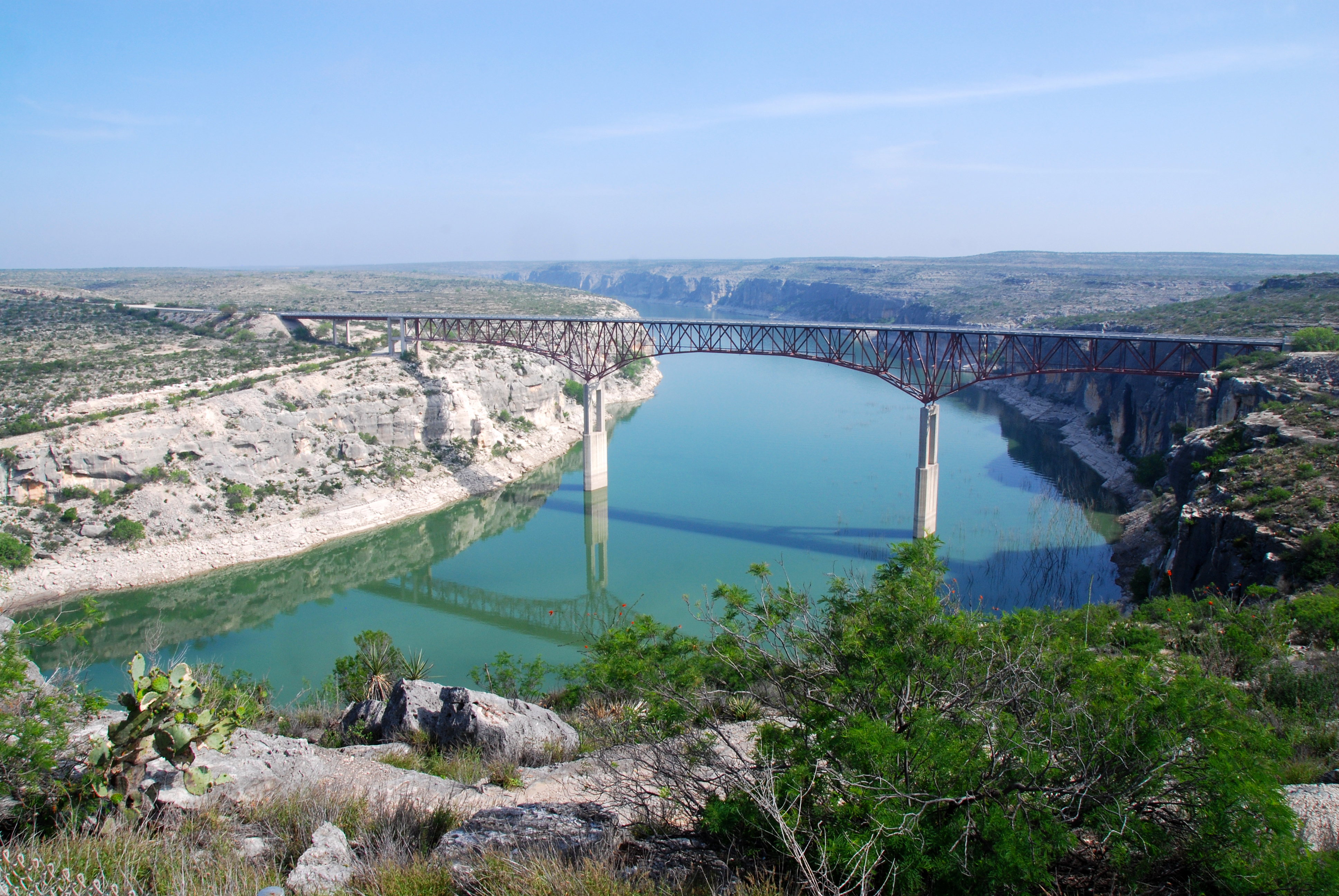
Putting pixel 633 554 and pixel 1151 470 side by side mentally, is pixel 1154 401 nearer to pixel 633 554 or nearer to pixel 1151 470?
pixel 1151 470

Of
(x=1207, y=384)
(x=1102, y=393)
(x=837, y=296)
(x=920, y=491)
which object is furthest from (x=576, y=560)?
(x=837, y=296)

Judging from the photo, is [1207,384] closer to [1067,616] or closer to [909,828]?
[1067,616]

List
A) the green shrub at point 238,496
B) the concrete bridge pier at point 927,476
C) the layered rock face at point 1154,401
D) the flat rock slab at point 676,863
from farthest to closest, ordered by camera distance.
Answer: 1. the green shrub at point 238,496
2. the concrete bridge pier at point 927,476
3. the layered rock face at point 1154,401
4. the flat rock slab at point 676,863

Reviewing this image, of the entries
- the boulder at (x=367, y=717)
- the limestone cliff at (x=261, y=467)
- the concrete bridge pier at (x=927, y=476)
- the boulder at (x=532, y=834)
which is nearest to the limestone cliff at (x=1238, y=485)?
the concrete bridge pier at (x=927, y=476)

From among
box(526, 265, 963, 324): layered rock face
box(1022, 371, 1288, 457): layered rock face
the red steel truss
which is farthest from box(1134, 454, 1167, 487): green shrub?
box(526, 265, 963, 324): layered rock face

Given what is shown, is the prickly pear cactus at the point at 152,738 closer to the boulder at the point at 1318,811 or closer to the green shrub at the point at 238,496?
the boulder at the point at 1318,811

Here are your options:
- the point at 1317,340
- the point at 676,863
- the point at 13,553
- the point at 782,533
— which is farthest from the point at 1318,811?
the point at 13,553
